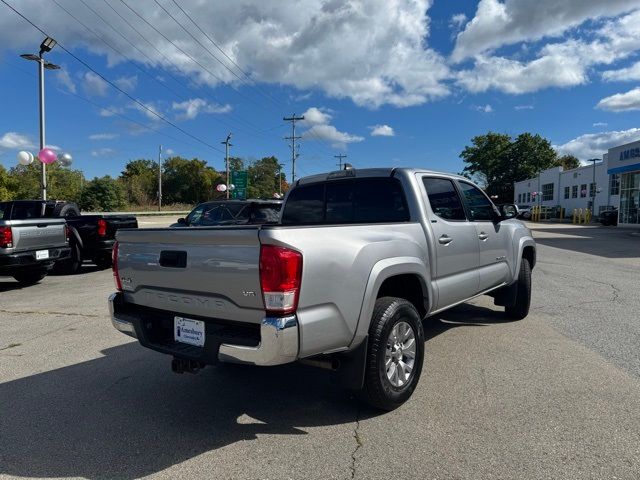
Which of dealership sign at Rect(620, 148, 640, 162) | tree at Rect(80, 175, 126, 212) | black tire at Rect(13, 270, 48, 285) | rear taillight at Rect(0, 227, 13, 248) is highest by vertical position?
dealership sign at Rect(620, 148, 640, 162)

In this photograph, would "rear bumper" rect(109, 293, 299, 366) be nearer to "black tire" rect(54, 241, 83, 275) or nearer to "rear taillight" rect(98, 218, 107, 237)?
"rear taillight" rect(98, 218, 107, 237)

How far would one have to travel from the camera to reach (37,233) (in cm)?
927

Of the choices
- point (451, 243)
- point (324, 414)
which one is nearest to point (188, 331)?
point (324, 414)

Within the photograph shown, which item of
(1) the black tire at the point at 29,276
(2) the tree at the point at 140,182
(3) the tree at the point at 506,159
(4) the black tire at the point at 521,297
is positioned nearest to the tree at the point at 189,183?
(2) the tree at the point at 140,182

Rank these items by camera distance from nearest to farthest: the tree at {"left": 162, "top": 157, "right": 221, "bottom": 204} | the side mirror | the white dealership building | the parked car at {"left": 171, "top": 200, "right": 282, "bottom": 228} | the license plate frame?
the side mirror < the license plate frame < the parked car at {"left": 171, "top": 200, "right": 282, "bottom": 228} < the white dealership building < the tree at {"left": 162, "top": 157, "right": 221, "bottom": 204}

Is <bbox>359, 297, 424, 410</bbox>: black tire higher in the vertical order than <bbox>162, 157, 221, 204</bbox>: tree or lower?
lower

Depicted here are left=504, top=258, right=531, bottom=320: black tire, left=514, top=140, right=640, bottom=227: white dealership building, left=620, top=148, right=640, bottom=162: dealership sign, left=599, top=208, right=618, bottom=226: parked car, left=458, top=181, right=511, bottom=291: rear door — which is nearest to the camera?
left=458, top=181, right=511, bottom=291: rear door

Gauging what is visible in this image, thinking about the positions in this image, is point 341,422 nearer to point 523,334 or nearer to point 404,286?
point 404,286

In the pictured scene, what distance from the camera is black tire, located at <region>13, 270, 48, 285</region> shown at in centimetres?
1014

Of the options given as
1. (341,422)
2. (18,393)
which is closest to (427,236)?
(341,422)

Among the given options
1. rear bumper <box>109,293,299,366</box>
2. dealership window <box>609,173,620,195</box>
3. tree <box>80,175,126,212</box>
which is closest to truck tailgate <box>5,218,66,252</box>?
rear bumper <box>109,293,299,366</box>

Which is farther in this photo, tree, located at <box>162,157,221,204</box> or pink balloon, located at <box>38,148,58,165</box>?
tree, located at <box>162,157,221,204</box>

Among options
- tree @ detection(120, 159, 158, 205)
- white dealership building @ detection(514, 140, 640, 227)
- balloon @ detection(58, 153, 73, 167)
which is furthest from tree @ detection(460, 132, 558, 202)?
balloon @ detection(58, 153, 73, 167)

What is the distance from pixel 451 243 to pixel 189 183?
9097 cm
